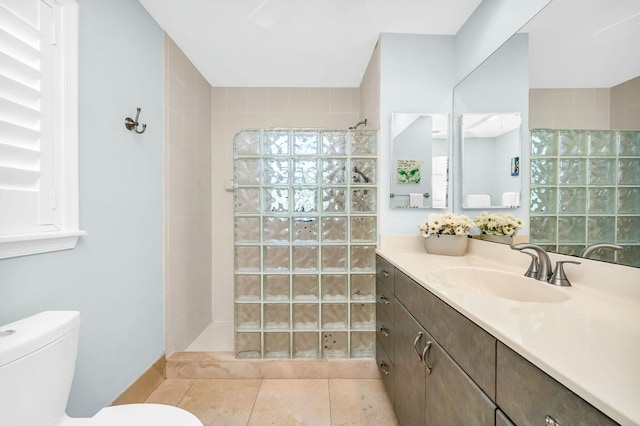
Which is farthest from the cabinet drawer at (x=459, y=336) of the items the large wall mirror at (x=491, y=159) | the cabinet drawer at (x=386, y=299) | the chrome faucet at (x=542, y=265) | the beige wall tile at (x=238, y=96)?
the beige wall tile at (x=238, y=96)

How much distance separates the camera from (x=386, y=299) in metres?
1.62

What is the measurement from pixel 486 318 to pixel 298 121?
7.82ft

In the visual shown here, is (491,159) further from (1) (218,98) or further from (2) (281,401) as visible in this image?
(1) (218,98)

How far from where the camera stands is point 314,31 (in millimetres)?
1808

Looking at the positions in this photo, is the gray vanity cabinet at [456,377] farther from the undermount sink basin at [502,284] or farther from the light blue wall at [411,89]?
the light blue wall at [411,89]

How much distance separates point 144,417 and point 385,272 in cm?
129

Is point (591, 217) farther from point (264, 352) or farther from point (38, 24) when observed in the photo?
point (38, 24)

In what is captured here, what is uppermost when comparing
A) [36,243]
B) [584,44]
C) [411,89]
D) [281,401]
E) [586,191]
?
[411,89]

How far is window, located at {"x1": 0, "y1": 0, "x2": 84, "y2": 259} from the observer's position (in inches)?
35.9

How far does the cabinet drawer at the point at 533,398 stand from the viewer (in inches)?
17.2

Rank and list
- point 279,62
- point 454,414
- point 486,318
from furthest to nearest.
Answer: point 279,62 → point 454,414 → point 486,318

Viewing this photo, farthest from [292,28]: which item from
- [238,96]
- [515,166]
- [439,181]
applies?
[515,166]

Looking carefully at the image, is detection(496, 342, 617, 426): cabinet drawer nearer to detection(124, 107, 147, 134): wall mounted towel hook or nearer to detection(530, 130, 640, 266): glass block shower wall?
detection(530, 130, 640, 266): glass block shower wall

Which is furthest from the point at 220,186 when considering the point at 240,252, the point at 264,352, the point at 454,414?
the point at 454,414
